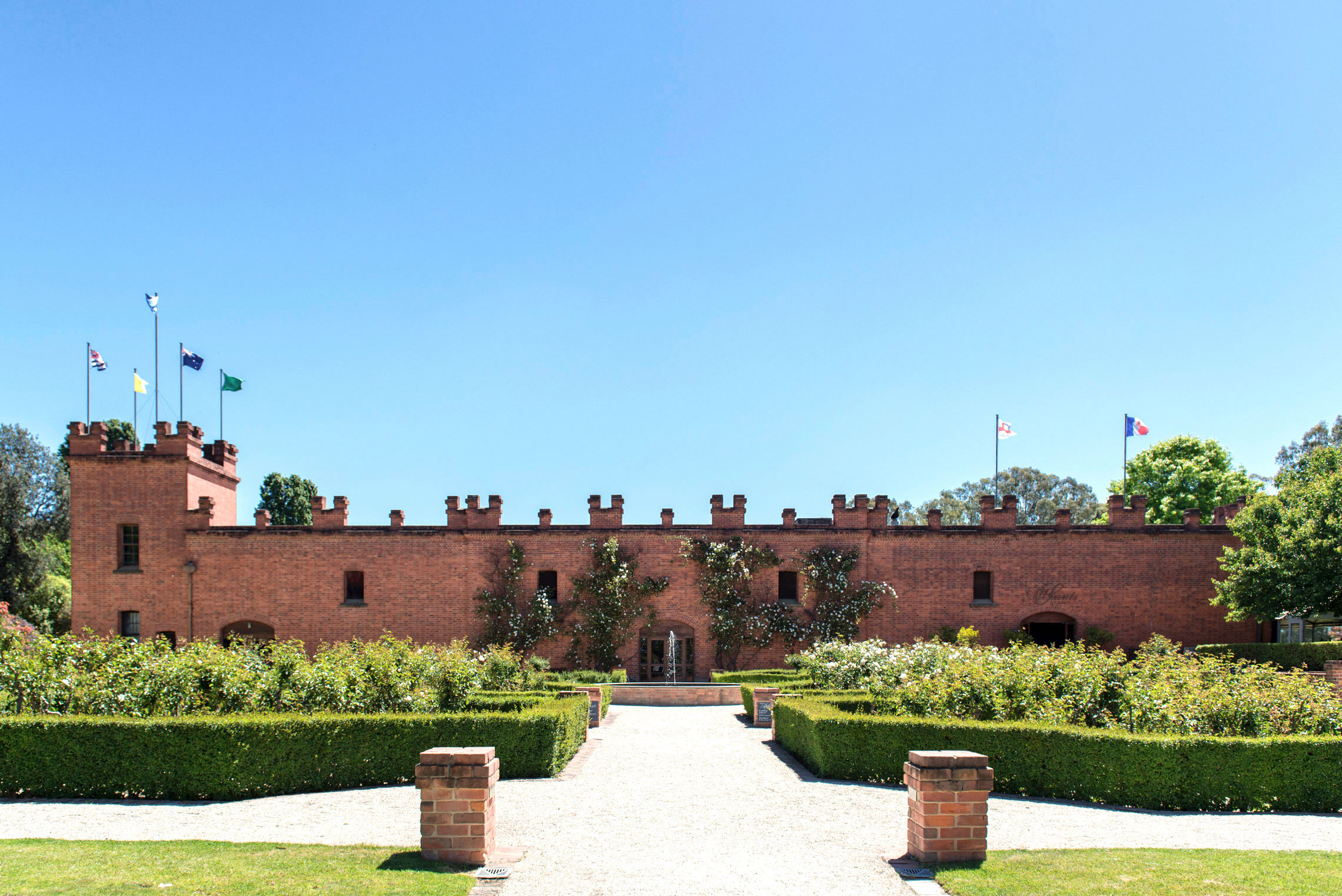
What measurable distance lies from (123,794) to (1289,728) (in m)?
14.0

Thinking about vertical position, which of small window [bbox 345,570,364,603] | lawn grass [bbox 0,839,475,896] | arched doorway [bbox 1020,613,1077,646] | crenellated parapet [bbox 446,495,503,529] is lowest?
arched doorway [bbox 1020,613,1077,646]

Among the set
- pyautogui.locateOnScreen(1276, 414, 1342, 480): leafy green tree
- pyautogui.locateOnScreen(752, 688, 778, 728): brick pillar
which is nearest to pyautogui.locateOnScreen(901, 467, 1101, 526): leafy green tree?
pyautogui.locateOnScreen(1276, 414, 1342, 480): leafy green tree

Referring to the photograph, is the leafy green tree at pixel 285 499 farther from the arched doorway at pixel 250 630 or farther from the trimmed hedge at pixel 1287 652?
the trimmed hedge at pixel 1287 652

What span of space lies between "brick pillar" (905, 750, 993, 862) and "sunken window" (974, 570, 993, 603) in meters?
22.4

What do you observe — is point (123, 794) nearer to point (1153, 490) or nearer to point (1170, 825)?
point (1170, 825)

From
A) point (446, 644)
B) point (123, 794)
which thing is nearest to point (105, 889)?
point (123, 794)

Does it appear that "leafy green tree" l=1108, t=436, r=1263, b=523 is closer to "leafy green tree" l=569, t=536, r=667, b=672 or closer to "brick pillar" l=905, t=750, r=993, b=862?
"leafy green tree" l=569, t=536, r=667, b=672

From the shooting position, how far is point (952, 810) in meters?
7.24

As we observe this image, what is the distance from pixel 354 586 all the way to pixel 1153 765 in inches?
963

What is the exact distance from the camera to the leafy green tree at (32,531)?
38625 millimetres

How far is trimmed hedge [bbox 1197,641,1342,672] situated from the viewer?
21.5 metres

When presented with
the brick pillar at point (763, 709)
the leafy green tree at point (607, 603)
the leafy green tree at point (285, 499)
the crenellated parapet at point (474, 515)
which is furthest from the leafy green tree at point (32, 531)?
the brick pillar at point (763, 709)

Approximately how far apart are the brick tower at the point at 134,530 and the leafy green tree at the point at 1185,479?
38.5m

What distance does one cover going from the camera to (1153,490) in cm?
4281
